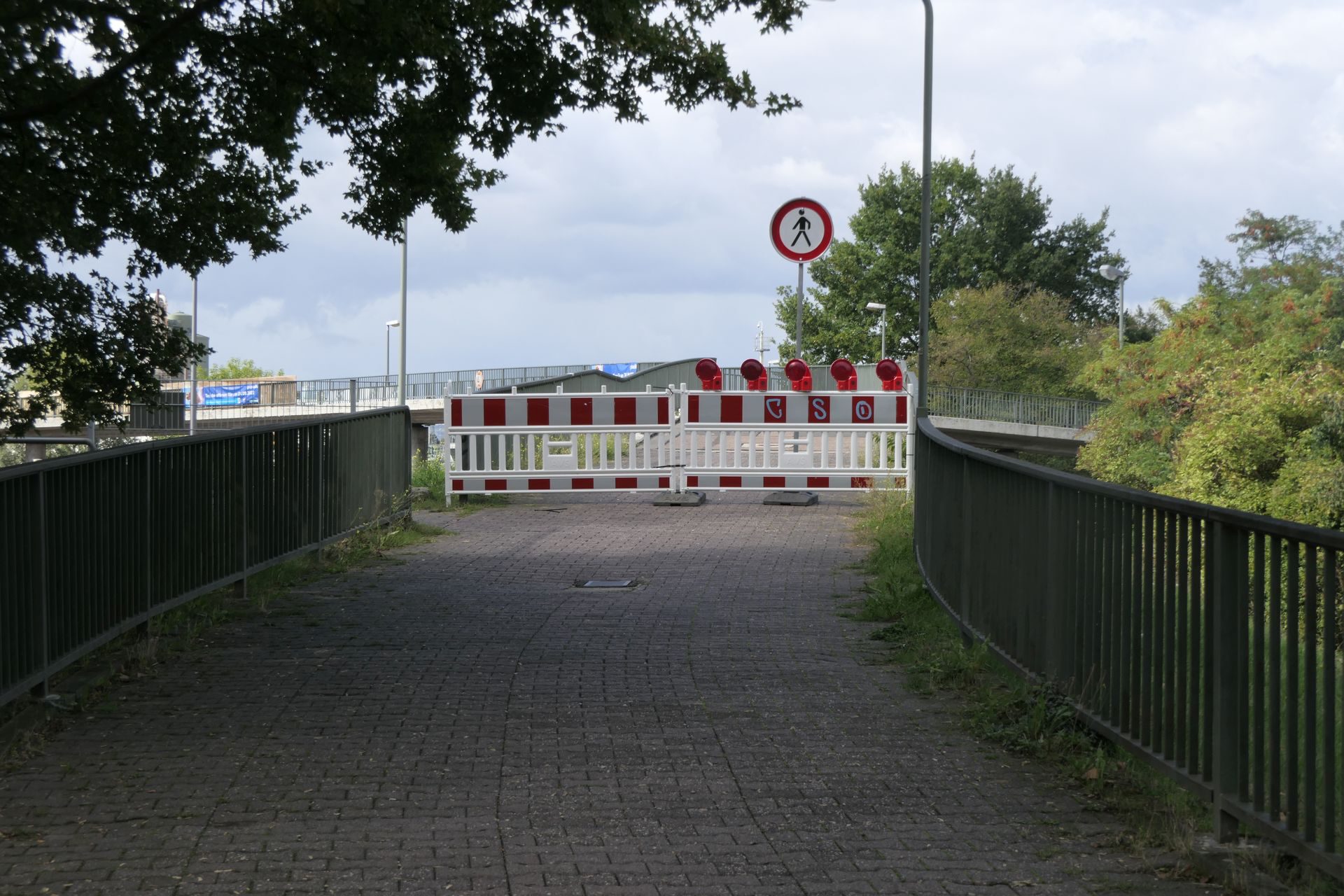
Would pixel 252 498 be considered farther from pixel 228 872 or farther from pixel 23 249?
pixel 228 872

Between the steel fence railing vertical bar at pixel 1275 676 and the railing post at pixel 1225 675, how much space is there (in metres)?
0.18

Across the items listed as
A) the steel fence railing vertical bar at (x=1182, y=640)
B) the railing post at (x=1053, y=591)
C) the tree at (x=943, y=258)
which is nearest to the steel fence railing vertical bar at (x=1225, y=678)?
the steel fence railing vertical bar at (x=1182, y=640)

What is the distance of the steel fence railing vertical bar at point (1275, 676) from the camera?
4.43 m

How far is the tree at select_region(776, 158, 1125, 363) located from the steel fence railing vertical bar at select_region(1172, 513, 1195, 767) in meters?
83.0

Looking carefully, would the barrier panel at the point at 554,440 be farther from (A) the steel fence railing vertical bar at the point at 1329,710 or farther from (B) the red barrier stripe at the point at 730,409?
(A) the steel fence railing vertical bar at the point at 1329,710

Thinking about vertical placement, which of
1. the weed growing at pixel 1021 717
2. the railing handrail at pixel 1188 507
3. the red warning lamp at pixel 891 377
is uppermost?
the red warning lamp at pixel 891 377

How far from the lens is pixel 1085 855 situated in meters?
4.91

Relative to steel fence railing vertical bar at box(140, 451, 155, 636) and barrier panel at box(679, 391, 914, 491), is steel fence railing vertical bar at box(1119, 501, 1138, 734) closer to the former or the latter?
steel fence railing vertical bar at box(140, 451, 155, 636)

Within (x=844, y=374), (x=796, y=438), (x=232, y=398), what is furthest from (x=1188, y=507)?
(x=232, y=398)

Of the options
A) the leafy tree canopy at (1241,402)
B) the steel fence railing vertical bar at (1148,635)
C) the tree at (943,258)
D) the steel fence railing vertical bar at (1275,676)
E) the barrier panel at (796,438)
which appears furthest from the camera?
the tree at (943,258)

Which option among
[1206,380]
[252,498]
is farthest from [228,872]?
[1206,380]

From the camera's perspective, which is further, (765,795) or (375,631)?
(375,631)

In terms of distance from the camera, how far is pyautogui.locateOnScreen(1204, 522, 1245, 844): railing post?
472cm

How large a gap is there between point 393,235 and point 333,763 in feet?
24.7
